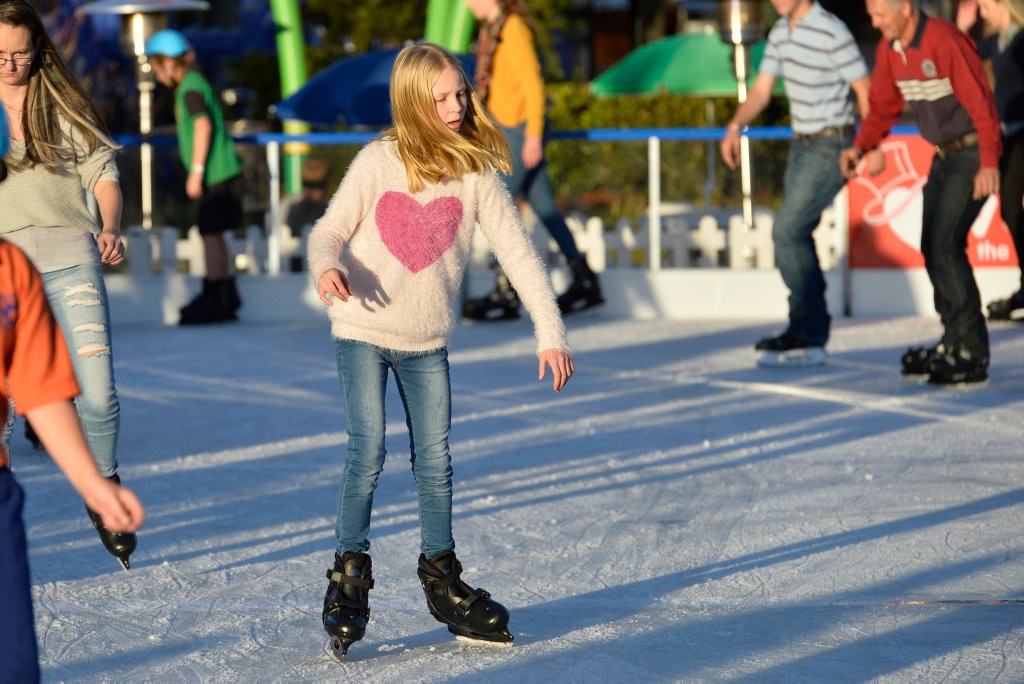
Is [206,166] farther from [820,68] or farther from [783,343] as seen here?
[820,68]

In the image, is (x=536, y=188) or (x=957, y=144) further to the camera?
(x=536, y=188)

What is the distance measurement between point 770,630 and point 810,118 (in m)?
4.26

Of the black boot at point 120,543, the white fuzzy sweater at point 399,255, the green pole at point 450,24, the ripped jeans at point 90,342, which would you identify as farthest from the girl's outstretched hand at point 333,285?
the green pole at point 450,24

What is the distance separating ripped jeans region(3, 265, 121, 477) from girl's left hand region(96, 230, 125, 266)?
39 mm

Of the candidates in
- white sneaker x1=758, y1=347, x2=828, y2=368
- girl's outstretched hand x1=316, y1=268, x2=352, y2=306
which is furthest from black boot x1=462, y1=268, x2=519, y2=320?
girl's outstretched hand x1=316, y1=268, x2=352, y2=306

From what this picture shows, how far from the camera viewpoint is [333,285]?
10.8 feet

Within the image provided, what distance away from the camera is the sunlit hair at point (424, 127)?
11.5 ft

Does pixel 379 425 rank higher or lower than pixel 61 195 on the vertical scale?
lower

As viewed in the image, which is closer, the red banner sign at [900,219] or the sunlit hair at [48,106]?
the sunlit hair at [48,106]

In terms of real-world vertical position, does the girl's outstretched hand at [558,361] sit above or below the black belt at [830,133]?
below

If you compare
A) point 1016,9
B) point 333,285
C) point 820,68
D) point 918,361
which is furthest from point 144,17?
point 333,285

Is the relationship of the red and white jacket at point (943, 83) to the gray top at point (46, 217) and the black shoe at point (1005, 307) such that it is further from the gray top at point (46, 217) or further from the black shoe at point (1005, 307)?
the gray top at point (46, 217)

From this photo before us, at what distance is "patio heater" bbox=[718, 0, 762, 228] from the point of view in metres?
10.6

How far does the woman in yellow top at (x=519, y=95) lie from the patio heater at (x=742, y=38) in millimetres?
1697
